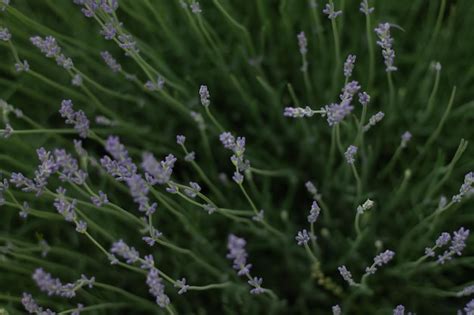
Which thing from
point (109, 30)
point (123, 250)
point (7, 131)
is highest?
point (109, 30)

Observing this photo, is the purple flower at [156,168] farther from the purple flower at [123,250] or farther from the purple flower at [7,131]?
the purple flower at [7,131]

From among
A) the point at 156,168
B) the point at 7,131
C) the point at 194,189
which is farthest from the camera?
the point at 7,131

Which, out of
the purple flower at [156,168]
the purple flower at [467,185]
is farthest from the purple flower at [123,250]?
the purple flower at [467,185]

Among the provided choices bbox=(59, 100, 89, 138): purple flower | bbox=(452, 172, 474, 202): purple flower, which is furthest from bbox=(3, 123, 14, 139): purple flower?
bbox=(452, 172, 474, 202): purple flower

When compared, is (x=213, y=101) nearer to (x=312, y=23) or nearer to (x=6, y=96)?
(x=312, y=23)

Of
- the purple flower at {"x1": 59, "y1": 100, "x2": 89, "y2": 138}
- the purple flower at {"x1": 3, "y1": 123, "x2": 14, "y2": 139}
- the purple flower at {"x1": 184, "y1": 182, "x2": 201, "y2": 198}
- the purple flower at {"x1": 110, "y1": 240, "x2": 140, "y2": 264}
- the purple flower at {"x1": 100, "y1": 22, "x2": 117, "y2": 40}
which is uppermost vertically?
the purple flower at {"x1": 100, "y1": 22, "x2": 117, "y2": 40}

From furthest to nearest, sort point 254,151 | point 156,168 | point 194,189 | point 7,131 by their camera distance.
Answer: point 254,151
point 7,131
point 194,189
point 156,168

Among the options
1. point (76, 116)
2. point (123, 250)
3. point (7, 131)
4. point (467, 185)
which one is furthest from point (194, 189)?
point (467, 185)

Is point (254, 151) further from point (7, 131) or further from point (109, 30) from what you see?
point (7, 131)

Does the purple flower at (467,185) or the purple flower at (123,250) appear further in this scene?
the purple flower at (467,185)

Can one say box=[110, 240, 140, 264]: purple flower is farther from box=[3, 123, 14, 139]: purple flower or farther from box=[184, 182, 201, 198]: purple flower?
box=[3, 123, 14, 139]: purple flower
